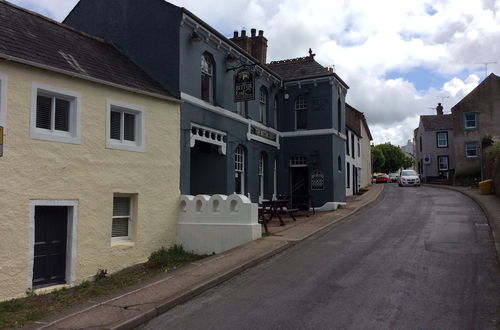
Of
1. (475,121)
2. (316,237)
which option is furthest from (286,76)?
(475,121)

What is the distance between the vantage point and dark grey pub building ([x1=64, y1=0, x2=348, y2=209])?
603 inches

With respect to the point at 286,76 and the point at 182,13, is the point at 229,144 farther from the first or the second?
the point at 286,76

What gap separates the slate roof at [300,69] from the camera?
22984 mm

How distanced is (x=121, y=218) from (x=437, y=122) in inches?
1823

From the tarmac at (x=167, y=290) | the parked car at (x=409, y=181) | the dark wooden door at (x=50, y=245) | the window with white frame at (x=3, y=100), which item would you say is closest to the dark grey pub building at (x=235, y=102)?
the tarmac at (x=167, y=290)

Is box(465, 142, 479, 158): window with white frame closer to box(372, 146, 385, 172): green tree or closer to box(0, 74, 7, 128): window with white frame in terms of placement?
box(372, 146, 385, 172): green tree

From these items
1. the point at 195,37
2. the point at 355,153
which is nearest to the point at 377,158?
the point at 355,153

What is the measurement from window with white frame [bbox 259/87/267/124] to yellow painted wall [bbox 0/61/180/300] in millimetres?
7451

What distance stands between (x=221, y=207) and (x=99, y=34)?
7.98 metres

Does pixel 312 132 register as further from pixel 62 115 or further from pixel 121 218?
pixel 62 115

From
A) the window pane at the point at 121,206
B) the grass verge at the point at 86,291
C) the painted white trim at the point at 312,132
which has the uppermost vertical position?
the painted white trim at the point at 312,132

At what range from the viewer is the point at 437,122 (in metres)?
52.1

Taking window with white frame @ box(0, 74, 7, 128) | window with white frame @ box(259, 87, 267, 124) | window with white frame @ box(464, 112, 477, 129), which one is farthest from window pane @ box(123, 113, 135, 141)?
window with white frame @ box(464, 112, 477, 129)

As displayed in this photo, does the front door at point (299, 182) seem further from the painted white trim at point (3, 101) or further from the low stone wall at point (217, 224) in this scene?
the painted white trim at point (3, 101)
